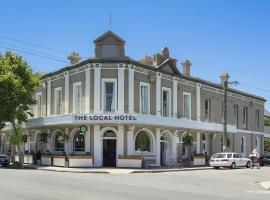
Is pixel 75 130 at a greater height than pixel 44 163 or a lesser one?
greater

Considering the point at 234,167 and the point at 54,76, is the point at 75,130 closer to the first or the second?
the point at 54,76

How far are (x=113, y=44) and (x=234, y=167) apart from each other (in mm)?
14377

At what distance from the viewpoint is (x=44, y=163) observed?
40.5 m

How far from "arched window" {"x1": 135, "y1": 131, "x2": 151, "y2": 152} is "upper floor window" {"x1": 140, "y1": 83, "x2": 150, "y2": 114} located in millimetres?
2016

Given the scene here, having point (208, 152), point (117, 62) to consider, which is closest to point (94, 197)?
point (117, 62)

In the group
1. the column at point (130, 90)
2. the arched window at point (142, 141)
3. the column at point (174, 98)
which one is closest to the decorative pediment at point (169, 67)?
the column at point (174, 98)

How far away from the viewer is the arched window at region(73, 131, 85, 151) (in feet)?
126

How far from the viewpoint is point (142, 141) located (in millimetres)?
36250

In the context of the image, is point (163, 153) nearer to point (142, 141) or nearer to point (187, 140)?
point (187, 140)

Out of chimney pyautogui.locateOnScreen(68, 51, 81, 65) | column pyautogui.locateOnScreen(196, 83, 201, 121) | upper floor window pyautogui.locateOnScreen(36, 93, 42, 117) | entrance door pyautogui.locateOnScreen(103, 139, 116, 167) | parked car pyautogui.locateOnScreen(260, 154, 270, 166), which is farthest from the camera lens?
parked car pyautogui.locateOnScreen(260, 154, 270, 166)

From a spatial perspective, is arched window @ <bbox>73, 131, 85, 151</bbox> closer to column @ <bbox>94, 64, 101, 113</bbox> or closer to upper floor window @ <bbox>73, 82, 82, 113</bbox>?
upper floor window @ <bbox>73, 82, 82, 113</bbox>

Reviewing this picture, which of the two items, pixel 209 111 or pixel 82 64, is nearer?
pixel 82 64

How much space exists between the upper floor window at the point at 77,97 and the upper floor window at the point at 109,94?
251cm

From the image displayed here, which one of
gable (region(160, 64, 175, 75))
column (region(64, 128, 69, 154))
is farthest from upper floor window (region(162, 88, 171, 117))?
column (region(64, 128, 69, 154))
